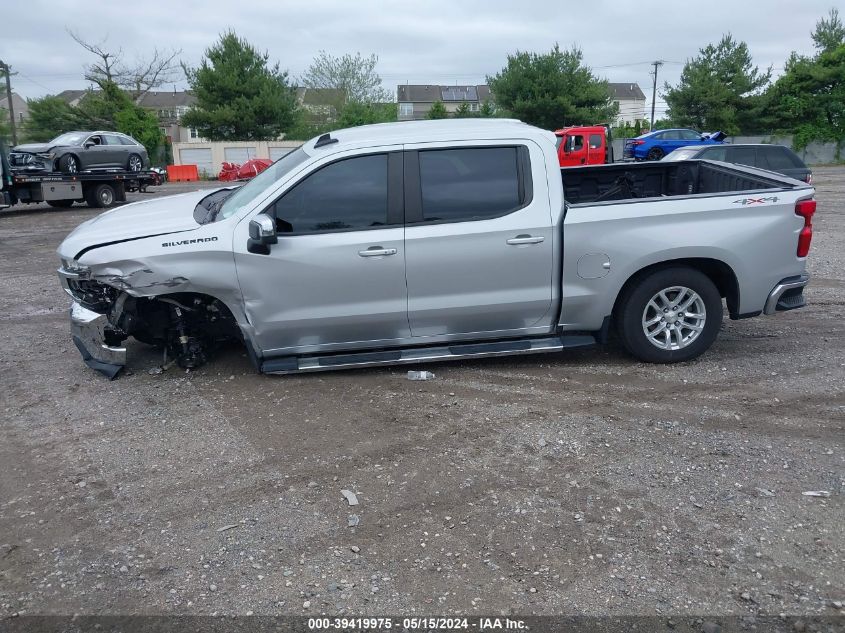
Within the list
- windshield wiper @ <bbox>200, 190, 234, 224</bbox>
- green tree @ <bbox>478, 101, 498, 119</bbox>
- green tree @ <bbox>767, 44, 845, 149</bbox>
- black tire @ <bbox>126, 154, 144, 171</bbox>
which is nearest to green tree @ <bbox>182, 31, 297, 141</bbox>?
green tree @ <bbox>478, 101, 498, 119</bbox>

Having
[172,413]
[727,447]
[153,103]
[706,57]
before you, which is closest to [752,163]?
[727,447]

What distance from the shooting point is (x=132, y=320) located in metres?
5.55

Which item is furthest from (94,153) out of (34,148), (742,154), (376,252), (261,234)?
(376,252)

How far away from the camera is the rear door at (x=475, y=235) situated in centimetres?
540

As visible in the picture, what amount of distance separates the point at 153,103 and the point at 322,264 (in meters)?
91.7

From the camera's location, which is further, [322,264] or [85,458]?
[322,264]

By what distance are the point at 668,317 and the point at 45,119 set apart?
6383 cm

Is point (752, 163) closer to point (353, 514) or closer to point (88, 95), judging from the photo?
point (353, 514)

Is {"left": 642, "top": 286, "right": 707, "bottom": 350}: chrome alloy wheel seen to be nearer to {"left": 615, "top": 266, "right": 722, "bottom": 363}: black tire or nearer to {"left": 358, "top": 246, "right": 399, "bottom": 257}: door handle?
{"left": 615, "top": 266, "right": 722, "bottom": 363}: black tire

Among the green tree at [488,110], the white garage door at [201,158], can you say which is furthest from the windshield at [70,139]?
the green tree at [488,110]

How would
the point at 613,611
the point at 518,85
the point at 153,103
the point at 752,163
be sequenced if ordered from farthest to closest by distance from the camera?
the point at 153,103, the point at 518,85, the point at 752,163, the point at 613,611

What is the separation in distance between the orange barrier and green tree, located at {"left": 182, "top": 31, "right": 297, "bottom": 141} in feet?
13.4

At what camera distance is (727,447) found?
4500 millimetres

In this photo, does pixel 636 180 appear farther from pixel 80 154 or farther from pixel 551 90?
pixel 551 90
